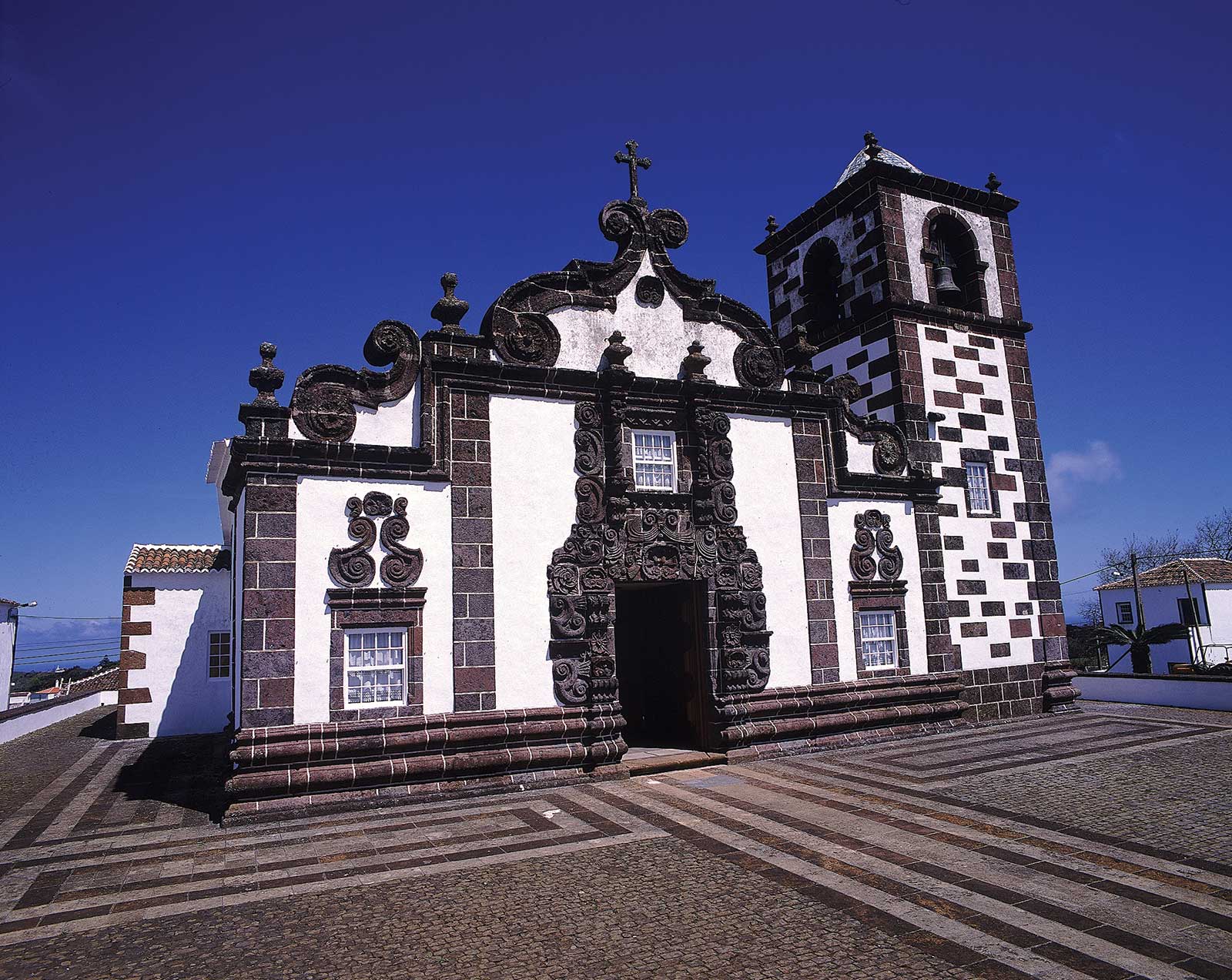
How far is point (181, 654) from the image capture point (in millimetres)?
19344

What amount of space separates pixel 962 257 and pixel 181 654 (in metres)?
20.4

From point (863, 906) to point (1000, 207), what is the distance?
56.5ft

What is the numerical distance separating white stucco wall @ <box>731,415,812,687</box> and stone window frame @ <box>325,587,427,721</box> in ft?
19.3

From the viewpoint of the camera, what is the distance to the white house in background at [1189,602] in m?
37.8

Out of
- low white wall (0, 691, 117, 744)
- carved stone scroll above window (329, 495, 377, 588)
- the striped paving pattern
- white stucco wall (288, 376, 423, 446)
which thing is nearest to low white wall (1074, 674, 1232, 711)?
the striped paving pattern

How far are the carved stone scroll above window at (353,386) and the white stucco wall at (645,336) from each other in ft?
8.11

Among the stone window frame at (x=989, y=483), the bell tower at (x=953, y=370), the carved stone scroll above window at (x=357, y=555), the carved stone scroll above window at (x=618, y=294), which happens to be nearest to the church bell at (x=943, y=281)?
the bell tower at (x=953, y=370)

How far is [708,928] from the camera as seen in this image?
624 centimetres

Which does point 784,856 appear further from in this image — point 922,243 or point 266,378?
point 922,243

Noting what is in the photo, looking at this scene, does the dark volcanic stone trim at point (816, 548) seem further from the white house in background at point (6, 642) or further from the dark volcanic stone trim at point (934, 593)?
the white house in background at point (6, 642)

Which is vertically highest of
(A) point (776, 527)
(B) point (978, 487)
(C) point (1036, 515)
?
(B) point (978, 487)

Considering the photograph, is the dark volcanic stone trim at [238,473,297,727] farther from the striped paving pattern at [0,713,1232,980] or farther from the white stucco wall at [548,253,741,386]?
the white stucco wall at [548,253,741,386]

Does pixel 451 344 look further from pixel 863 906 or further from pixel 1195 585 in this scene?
pixel 1195 585

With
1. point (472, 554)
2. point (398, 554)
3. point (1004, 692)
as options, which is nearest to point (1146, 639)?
point (1004, 692)
